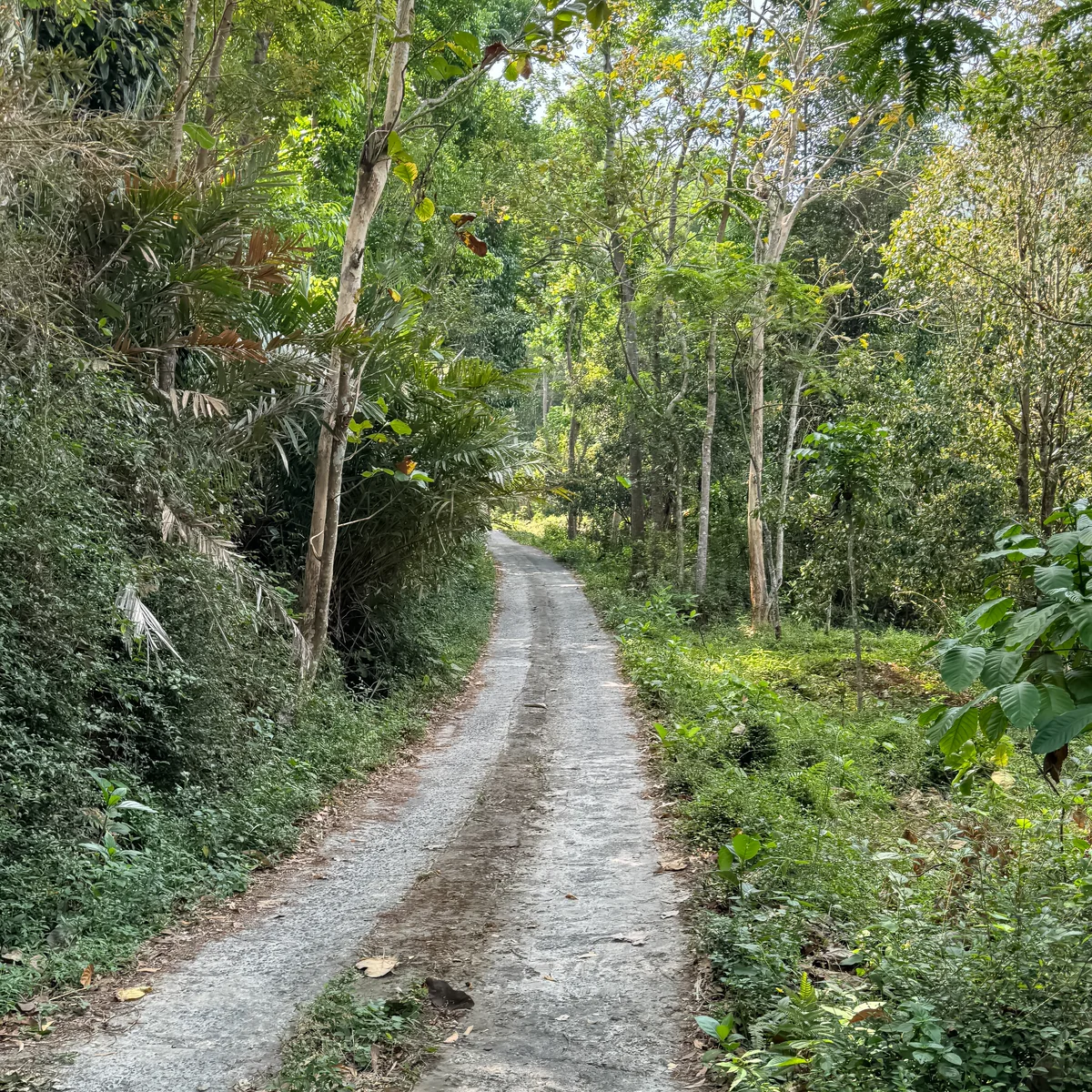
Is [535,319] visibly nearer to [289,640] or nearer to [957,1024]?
[289,640]

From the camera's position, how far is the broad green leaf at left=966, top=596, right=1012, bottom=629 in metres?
2.60

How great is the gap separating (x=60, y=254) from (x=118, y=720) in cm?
367

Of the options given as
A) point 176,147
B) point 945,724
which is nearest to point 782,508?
point 176,147

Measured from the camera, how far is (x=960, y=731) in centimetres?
265

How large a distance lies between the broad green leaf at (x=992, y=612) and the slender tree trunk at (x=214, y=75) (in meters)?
8.33

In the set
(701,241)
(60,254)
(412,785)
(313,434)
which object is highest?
(701,241)

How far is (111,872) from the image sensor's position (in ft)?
18.2

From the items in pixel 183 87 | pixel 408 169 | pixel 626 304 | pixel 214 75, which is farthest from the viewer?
pixel 626 304

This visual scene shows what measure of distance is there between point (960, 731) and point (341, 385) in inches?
324

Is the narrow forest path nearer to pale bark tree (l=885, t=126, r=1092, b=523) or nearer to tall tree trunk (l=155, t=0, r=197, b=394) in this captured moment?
tall tree trunk (l=155, t=0, r=197, b=394)

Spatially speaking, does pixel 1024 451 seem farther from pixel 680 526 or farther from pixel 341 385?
pixel 680 526

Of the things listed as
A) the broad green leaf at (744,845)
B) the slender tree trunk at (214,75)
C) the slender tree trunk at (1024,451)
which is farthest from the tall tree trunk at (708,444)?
the broad green leaf at (744,845)

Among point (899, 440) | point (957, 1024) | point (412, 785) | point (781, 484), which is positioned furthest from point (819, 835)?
point (781, 484)

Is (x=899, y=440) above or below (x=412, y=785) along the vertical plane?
above
